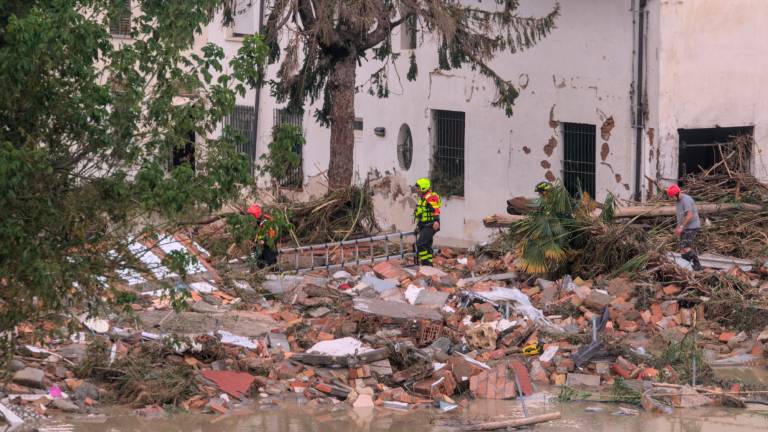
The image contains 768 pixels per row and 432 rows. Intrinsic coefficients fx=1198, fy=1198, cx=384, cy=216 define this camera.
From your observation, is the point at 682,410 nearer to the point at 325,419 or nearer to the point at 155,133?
the point at 325,419

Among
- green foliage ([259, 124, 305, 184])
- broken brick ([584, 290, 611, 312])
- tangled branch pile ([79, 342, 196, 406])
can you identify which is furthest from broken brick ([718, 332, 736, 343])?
green foliage ([259, 124, 305, 184])

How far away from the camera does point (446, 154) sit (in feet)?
74.8

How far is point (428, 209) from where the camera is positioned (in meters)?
18.3

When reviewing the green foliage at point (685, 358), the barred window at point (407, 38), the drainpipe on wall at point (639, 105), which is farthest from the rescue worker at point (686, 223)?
the barred window at point (407, 38)

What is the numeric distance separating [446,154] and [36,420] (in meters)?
13.2

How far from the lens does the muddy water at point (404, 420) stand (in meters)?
11.0

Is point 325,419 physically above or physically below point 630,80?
below

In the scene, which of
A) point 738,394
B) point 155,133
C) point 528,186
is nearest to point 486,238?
point 528,186

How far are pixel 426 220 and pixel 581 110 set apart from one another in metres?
3.51

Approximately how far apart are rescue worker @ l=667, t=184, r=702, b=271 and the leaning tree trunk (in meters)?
6.42

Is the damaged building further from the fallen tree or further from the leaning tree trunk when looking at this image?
the leaning tree trunk

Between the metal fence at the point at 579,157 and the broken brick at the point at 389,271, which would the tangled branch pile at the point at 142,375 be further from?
the metal fence at the point at 579,157

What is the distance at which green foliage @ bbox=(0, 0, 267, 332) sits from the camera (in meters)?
6.99

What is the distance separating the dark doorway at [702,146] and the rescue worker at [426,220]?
3.82 metres
